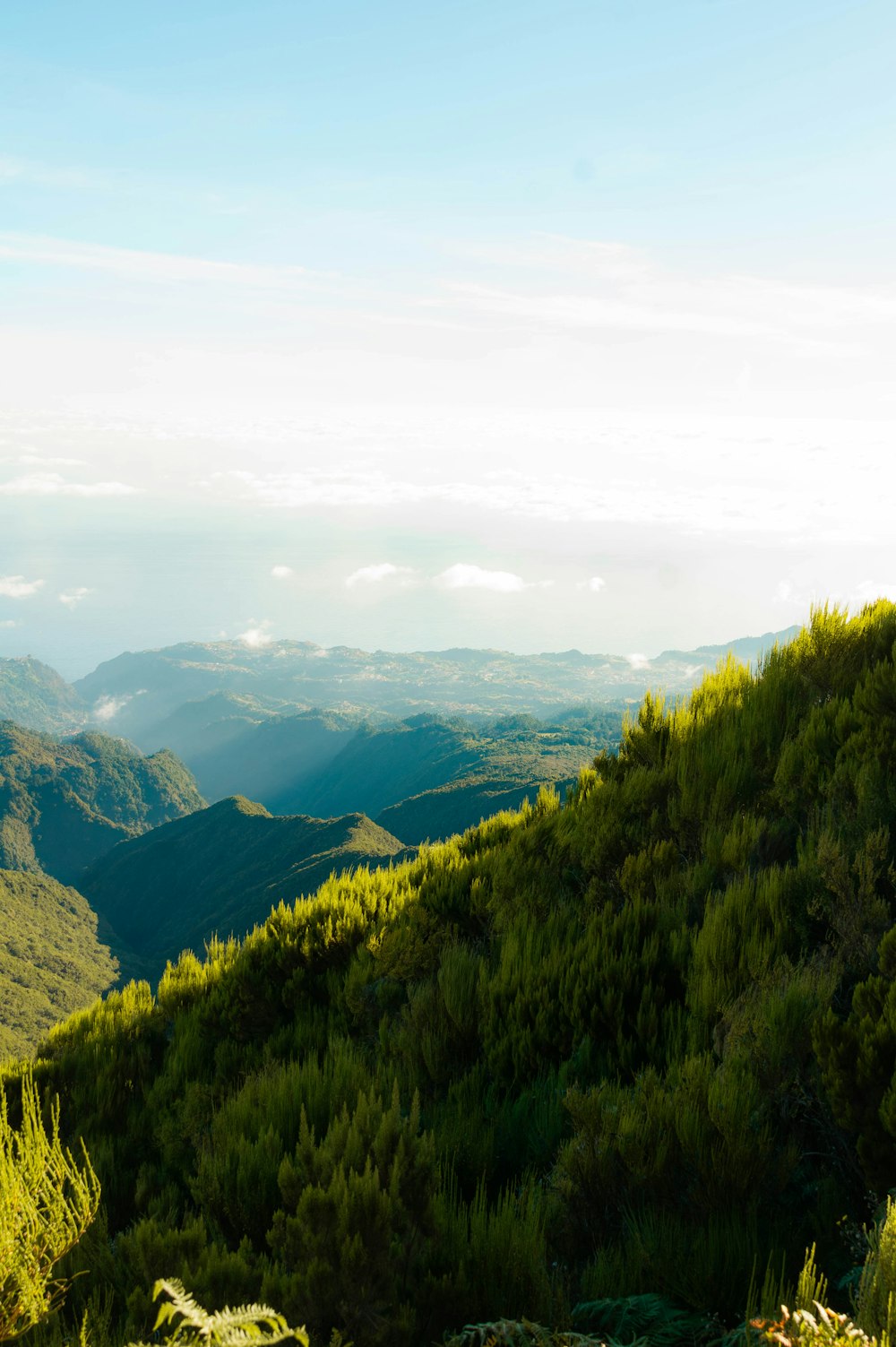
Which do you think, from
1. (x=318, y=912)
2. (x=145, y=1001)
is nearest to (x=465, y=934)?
(x=318, y=912)

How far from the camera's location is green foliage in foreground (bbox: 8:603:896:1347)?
2.76 m

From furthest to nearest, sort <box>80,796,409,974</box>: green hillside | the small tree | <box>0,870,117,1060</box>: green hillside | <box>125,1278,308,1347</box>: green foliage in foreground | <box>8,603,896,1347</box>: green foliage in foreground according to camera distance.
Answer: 1. <box>80,796,409,974</box>: green hillside
2. <box>0,870,117,1060</box>: green hillside
3. <box>8,603,896,1347</box>: green foliage in foreground
4. the small tree
5. <box>125,1278,308,1347</box>: green foliage in foreground

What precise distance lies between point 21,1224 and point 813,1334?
2493 mm

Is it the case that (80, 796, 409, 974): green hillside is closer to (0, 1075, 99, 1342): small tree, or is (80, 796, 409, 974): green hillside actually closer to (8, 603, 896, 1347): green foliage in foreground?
(8, 603, 896, 1347): green foliage in foreground

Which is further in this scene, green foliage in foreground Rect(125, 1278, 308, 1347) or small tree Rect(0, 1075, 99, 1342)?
small tree Rect(0, 1075, 99, 1342)

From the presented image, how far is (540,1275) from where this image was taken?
270cm

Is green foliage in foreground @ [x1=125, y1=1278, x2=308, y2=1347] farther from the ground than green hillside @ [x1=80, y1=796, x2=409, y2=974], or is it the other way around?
green foliage in foreground @ [x1=125, y1=1278, x2=308, y2=1347]

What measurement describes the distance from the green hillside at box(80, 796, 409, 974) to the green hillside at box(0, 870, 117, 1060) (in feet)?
29.7

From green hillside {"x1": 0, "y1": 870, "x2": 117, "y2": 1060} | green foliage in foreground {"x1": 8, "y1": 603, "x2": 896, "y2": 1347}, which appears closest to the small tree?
green foliage in foreground {"x1": 8, "y1": 603, "x2": 896, "y2": 1347}

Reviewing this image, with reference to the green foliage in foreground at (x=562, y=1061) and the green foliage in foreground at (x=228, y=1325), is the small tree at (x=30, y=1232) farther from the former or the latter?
the green foliage in foreground at (x=228, y=1325)

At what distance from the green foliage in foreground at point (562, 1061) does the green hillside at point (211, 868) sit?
350 ft

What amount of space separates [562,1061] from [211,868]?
574ft

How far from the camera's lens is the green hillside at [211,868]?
12444cm

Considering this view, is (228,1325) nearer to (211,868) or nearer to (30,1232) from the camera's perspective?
(30,1232)
